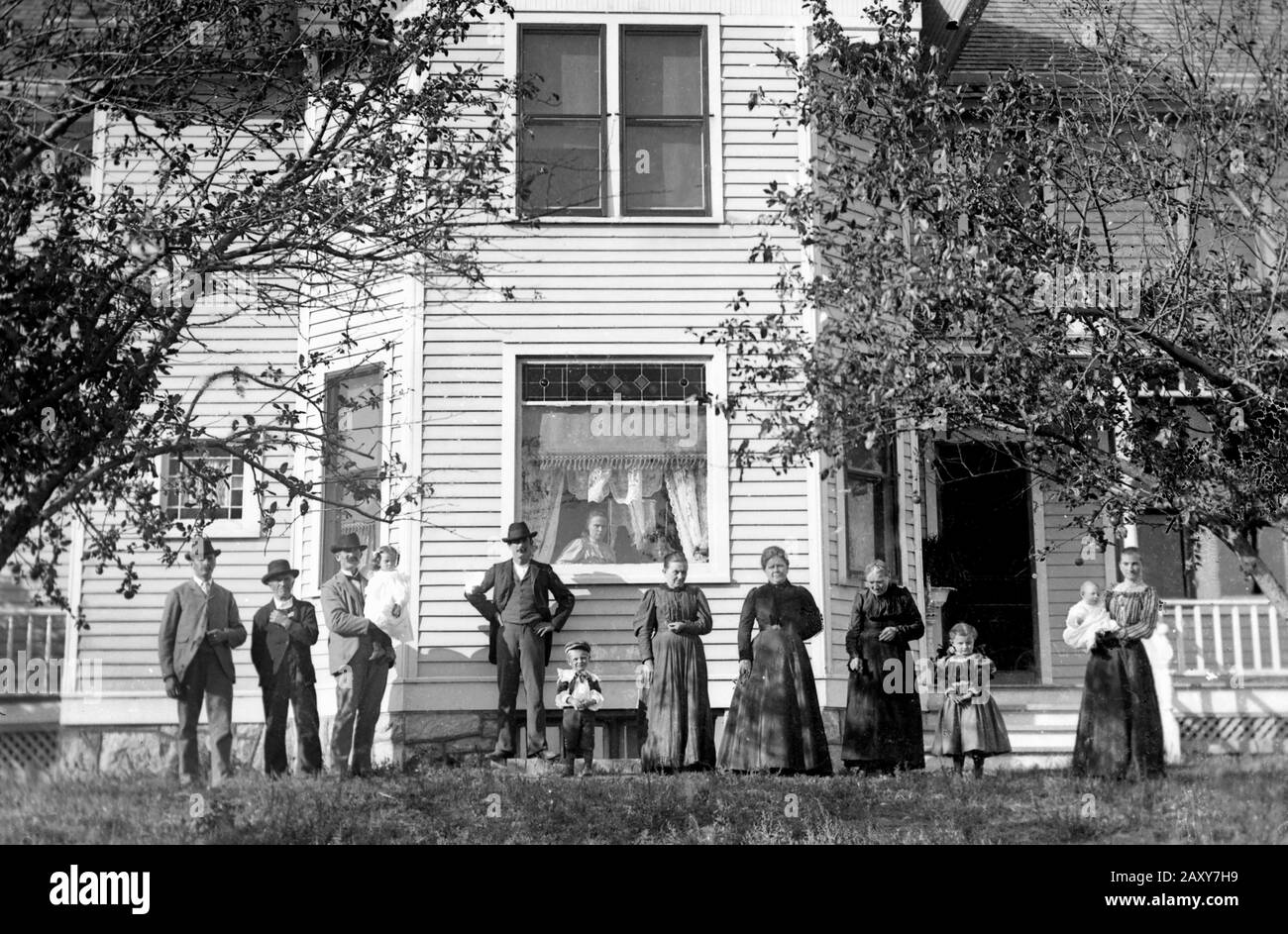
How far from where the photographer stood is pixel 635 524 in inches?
576

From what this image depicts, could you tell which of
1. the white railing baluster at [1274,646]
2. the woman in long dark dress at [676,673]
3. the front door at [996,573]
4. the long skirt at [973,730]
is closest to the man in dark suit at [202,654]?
the woman in long dark dress at [676,673]

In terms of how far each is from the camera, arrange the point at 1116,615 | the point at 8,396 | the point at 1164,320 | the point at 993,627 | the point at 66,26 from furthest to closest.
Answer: the point at 993,627 → the point at 1116,615 → the point at 1164,320 → the point at 66,26 → the point at 8,396

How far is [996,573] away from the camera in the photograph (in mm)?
17375

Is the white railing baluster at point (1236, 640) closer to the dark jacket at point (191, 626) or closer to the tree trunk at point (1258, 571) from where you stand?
the tree trunk at point (1258, 571)

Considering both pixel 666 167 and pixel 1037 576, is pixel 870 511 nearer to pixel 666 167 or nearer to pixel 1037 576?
pixel 1037 576

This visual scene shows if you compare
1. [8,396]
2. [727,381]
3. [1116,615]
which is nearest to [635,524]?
[727,381]

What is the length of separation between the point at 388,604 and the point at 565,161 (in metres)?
4.37

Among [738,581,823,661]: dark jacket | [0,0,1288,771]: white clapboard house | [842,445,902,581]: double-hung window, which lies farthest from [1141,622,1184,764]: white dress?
[738,581,823,661]: dark jacket

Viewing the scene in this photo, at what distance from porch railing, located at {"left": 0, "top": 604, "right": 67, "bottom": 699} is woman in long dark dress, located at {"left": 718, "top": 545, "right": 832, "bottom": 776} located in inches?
230

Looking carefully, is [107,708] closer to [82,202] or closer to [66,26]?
[82,202]

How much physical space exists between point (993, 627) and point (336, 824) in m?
8.29

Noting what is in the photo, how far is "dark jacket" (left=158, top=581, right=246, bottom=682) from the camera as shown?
12914 millimetres

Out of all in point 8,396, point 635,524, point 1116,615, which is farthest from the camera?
point 635,524

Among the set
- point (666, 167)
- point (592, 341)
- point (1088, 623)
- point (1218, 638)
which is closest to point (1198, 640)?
point (1218, 638)
